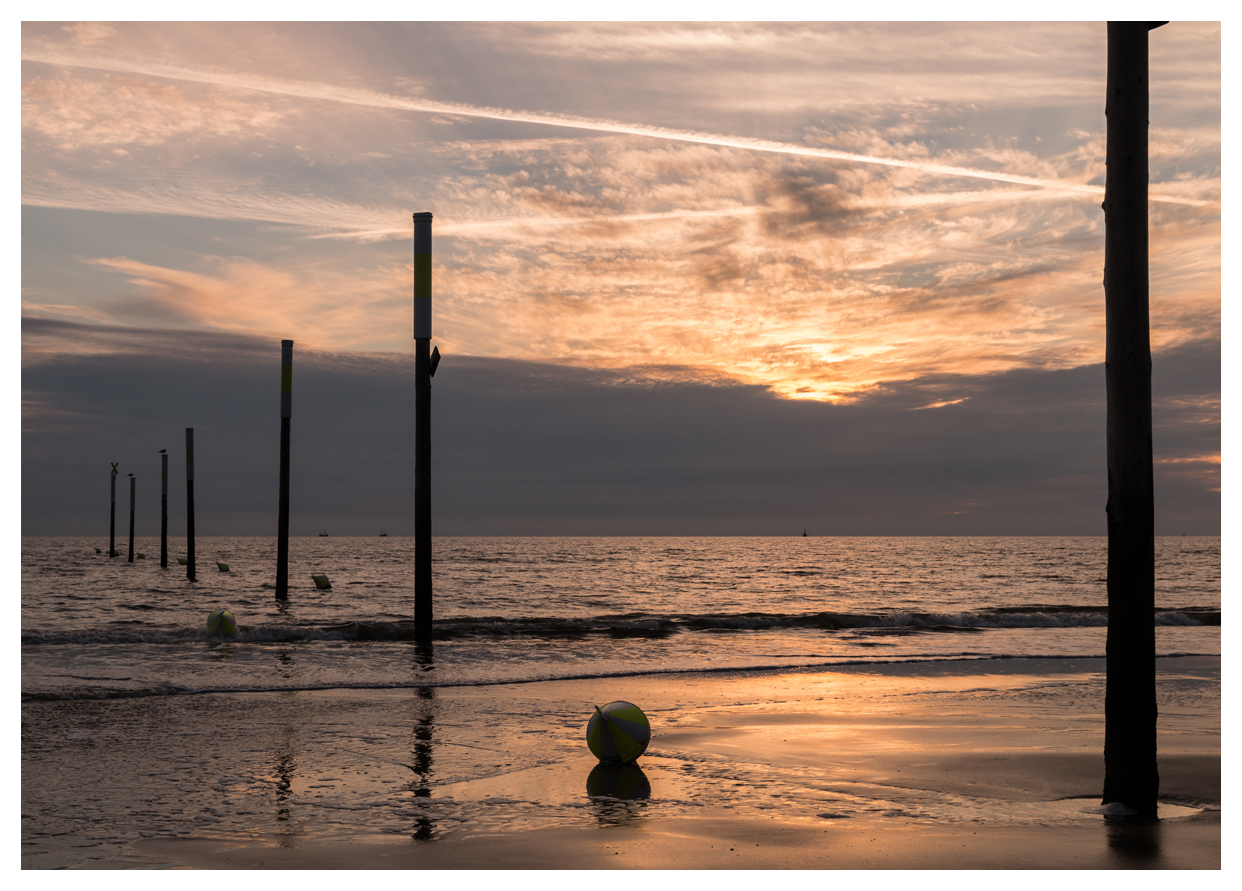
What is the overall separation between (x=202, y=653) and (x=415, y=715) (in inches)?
300

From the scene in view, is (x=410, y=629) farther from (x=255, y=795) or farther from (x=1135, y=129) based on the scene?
(x=1135, y=129)

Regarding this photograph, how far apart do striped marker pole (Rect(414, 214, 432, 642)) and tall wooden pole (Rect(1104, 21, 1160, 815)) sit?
11073 millimetres

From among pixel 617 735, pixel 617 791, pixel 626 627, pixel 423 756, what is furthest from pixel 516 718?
pixel 626 627

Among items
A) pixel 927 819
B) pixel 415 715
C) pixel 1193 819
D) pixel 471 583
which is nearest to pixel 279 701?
pixel 415 715

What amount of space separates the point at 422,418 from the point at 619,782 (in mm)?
9551

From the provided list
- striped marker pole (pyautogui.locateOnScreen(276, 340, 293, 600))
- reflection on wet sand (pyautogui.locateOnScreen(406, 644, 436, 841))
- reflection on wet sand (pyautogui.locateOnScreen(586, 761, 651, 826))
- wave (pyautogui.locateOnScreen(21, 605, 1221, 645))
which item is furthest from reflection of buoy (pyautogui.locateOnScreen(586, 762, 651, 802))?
striped marker pole (pyautogui.locateOnScreen(276, 340, 293, 600))

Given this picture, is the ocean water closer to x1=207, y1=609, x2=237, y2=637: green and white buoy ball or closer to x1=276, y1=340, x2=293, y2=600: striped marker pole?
x1=207, y1=609, x2=237, y2=637: green and white buoy ball

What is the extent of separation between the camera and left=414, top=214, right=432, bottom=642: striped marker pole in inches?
595

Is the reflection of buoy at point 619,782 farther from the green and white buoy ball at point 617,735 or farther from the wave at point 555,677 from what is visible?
the wave at point 555,677

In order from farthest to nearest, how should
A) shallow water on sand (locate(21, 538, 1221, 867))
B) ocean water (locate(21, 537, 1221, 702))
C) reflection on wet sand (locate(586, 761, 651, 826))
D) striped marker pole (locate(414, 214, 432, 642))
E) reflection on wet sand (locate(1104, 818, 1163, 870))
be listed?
striped marker pole (locate(414, 214, 432, 642)) → ocean water (locate(21, 537, 1221, 702)) → shallow water on sand (locate(21, 538, 1221, 867)) → reflection on wet sand (locate(586, 761, 651, 826)) → reflection on wet sand (locate(1104, 818, 1163, 870))

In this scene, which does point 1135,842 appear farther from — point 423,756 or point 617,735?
point 423,756

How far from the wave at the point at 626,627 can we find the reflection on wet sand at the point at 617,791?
1291cm

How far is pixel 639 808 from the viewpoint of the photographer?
6.48 m

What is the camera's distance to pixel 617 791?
7027 millimetres
